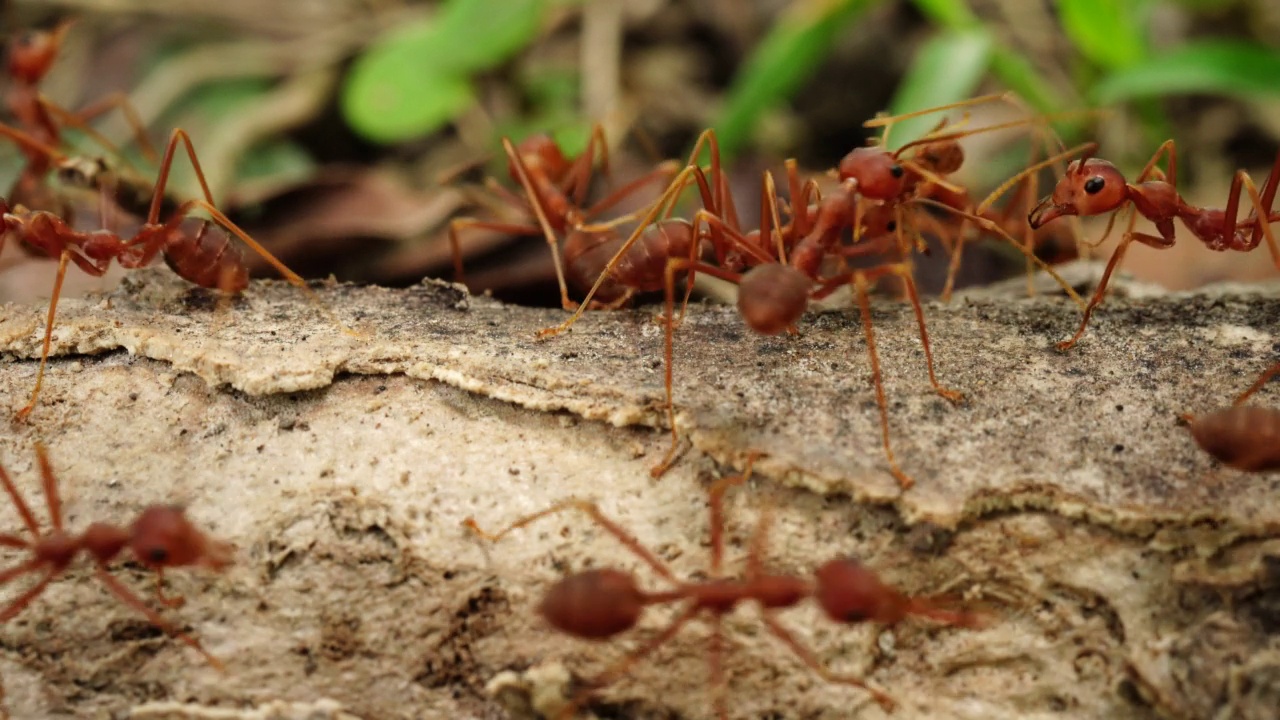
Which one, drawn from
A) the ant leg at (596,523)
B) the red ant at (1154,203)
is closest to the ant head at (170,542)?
the ant leg at (596,523)

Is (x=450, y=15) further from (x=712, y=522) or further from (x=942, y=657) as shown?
(x=942, y=657)

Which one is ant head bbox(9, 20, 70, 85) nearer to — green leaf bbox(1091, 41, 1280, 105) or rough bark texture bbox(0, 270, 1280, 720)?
rough bark texture bbox(0, 270, 1280, 720)

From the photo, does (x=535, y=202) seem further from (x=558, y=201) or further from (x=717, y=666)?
(x=717, y=666)

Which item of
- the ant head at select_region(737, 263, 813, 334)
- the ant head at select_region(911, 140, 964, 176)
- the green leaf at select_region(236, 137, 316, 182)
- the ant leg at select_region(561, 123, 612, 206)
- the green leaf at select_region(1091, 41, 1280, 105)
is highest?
the green leaf at select_region(236, 137, 316, 182)

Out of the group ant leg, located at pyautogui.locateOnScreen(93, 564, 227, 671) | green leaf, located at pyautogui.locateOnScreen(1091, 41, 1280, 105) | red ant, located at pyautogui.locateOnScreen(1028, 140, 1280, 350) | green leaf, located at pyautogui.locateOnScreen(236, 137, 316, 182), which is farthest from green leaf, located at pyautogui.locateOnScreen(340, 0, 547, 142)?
ant leg, located at pyautogui.locateOnScreen(93, 564, 227, 671)

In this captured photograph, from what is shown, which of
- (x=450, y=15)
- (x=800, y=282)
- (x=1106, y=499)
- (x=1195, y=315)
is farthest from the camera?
(x=450, y=15)

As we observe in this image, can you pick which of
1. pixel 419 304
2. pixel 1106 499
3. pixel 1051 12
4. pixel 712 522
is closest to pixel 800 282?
pixel 712 522
